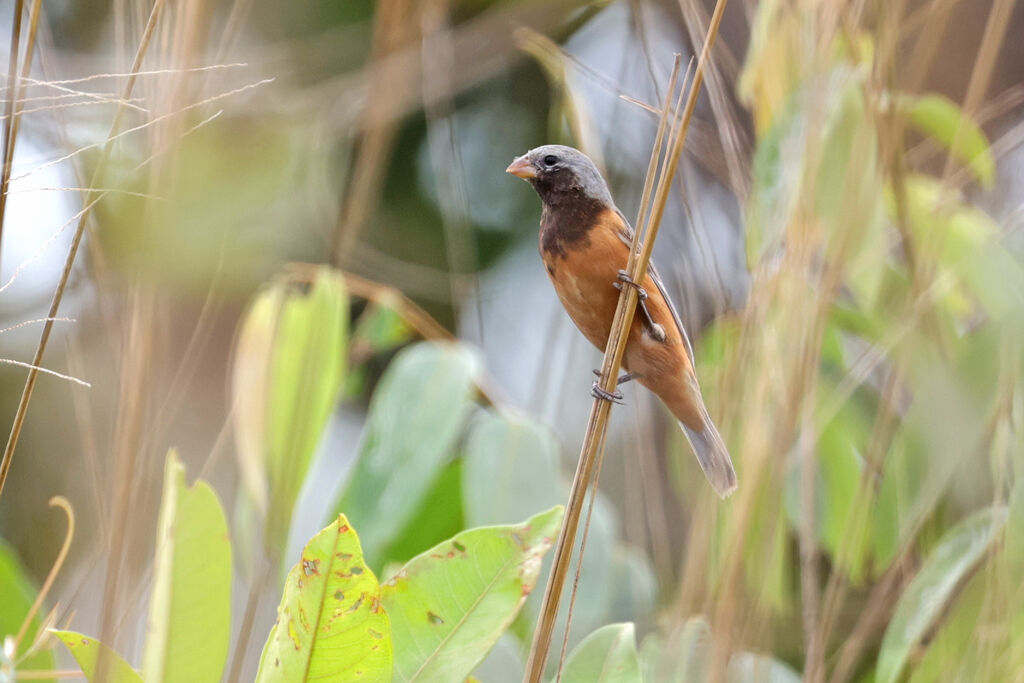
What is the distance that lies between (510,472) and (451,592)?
2.20ft

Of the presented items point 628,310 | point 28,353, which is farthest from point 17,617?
point 28,353

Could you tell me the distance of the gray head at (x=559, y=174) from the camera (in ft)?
6.34

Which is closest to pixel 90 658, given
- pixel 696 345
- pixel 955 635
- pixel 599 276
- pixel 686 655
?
pixel 686 655

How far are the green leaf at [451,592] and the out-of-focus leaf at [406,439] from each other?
2.07 ft

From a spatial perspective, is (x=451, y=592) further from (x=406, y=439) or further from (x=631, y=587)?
(x=631, y=587)

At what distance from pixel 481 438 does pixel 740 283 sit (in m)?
0.97

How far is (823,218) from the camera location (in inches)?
72.0

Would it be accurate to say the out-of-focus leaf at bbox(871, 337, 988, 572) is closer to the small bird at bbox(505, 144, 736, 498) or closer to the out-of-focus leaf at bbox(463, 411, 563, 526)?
the small bird at bbox(505, 144, 736, 498)

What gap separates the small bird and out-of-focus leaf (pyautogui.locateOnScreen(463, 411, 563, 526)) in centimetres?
23

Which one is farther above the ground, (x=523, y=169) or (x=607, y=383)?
(x=523, y=169)

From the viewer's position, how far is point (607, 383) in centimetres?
109

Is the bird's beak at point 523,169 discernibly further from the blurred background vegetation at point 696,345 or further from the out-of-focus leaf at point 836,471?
the out-of-focus leaf at point 836,471

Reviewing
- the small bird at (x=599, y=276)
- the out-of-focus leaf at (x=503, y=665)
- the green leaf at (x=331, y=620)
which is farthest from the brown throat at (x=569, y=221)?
the green leaf at (x=331, y=620)

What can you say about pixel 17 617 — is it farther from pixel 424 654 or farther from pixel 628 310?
pixel 628 310
